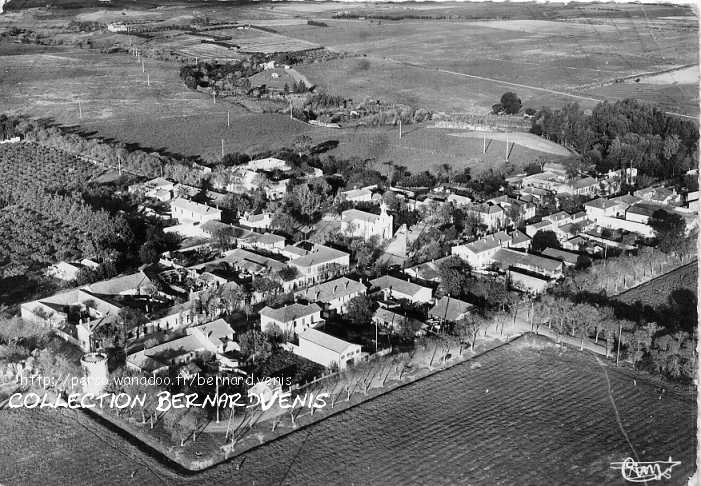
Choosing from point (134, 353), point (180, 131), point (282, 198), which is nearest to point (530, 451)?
point (134, 353)

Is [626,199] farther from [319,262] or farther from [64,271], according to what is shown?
[64,271]

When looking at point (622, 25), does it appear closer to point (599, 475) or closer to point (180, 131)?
point (180, 131)

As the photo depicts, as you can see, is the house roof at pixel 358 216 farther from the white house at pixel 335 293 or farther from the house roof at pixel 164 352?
the house roof at pixel 164 352

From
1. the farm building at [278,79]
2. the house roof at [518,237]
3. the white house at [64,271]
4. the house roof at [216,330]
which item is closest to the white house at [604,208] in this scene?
the house roof at [518,237]

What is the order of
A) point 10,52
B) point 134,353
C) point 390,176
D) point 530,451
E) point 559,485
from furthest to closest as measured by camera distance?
1. point 10,52
2. point 390,176
3. point 134,353
4. point 530,451
5. point 559,485

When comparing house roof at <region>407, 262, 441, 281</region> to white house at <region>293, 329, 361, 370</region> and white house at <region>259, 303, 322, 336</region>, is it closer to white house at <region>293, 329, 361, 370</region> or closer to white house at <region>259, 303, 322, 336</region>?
white house at <region>259, 303, 322, 336</region>

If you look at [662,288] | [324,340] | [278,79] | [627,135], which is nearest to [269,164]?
[627,135]
